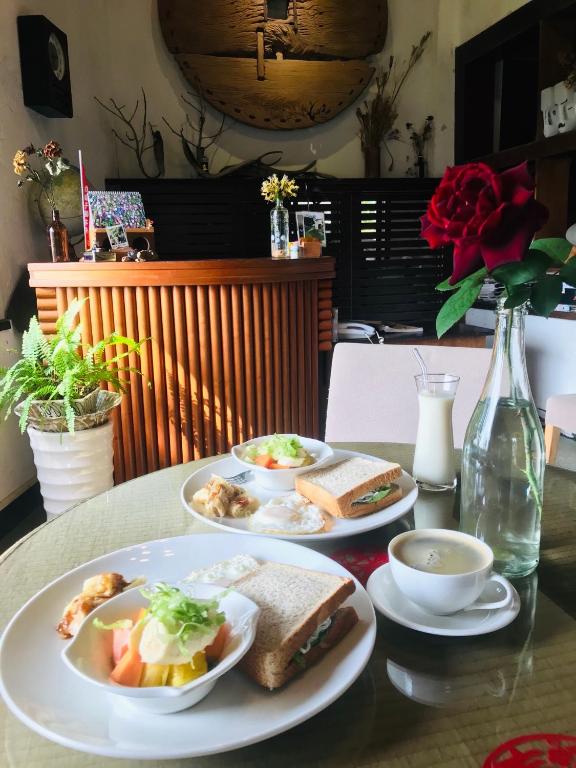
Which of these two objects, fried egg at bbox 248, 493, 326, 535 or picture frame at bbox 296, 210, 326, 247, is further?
picture frame at bbox 296, 210, 326, 247

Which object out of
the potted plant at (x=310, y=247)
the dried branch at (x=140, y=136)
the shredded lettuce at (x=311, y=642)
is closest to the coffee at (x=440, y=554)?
the shredded lettuce at (x=311, y=642)

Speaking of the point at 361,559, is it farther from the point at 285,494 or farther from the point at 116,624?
the point at 116,624

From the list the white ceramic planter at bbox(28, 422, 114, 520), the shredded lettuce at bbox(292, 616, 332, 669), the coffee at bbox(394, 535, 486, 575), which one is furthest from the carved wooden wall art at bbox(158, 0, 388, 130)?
the shredded lettuce at bbox(292, 616, 332, 669)

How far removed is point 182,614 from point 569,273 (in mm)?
525

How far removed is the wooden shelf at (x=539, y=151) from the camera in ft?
11.1

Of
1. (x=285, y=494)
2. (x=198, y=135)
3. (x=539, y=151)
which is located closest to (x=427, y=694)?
(x=285, y=494)

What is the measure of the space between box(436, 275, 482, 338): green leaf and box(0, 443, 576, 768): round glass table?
0.34 meters

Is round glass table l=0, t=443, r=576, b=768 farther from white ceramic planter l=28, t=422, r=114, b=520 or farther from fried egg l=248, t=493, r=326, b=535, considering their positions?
white ceramic planter l=28, t=422, r=114, b=520

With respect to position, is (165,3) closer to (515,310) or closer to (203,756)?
(515,310)

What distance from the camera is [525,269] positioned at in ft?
2.14

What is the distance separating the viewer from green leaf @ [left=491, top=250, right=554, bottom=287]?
65cm

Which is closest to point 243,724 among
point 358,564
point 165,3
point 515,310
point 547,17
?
point 358,564

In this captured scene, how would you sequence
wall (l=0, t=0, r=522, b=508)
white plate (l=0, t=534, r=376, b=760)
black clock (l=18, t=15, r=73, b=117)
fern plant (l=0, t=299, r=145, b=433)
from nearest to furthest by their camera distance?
white plate (l=0, t=534, r=376, b=760), fern plant (l=0, t=299, r=145, b=433), black clock (l=18, t=15, r=73, b=117), wall (l=0, t=0, r=522, b=508)

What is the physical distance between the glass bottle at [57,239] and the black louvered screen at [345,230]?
1.29m
